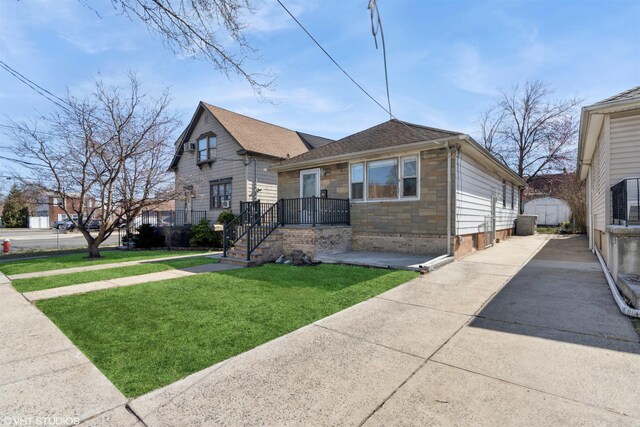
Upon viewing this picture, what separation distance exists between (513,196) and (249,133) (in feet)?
51.5

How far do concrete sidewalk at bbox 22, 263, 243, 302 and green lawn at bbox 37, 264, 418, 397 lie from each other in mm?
475

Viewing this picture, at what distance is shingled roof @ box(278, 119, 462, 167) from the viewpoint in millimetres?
9242

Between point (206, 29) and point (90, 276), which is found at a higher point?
point (206, 29)

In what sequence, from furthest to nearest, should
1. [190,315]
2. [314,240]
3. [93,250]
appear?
1. [93,250]
2. [314,240]
3. [190,315]

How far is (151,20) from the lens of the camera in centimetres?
373

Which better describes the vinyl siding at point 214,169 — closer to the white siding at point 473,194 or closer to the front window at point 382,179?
the front window at point 382,179

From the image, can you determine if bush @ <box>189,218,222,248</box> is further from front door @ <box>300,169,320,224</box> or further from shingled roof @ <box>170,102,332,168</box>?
front door @ <box>300,169,320,224</box>

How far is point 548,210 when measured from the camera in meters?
28.9

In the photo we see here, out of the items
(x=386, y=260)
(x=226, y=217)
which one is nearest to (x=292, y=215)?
(x=386, y=260)

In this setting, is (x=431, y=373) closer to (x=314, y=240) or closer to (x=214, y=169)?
(x=314, y=240)

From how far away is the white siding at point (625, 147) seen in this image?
6227 millimetres

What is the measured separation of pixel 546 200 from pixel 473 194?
25.1 meters

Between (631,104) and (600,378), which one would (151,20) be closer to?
(600,378)

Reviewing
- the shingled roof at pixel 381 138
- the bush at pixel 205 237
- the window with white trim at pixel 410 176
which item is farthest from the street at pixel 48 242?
the window with white trim at pixel 410 176
